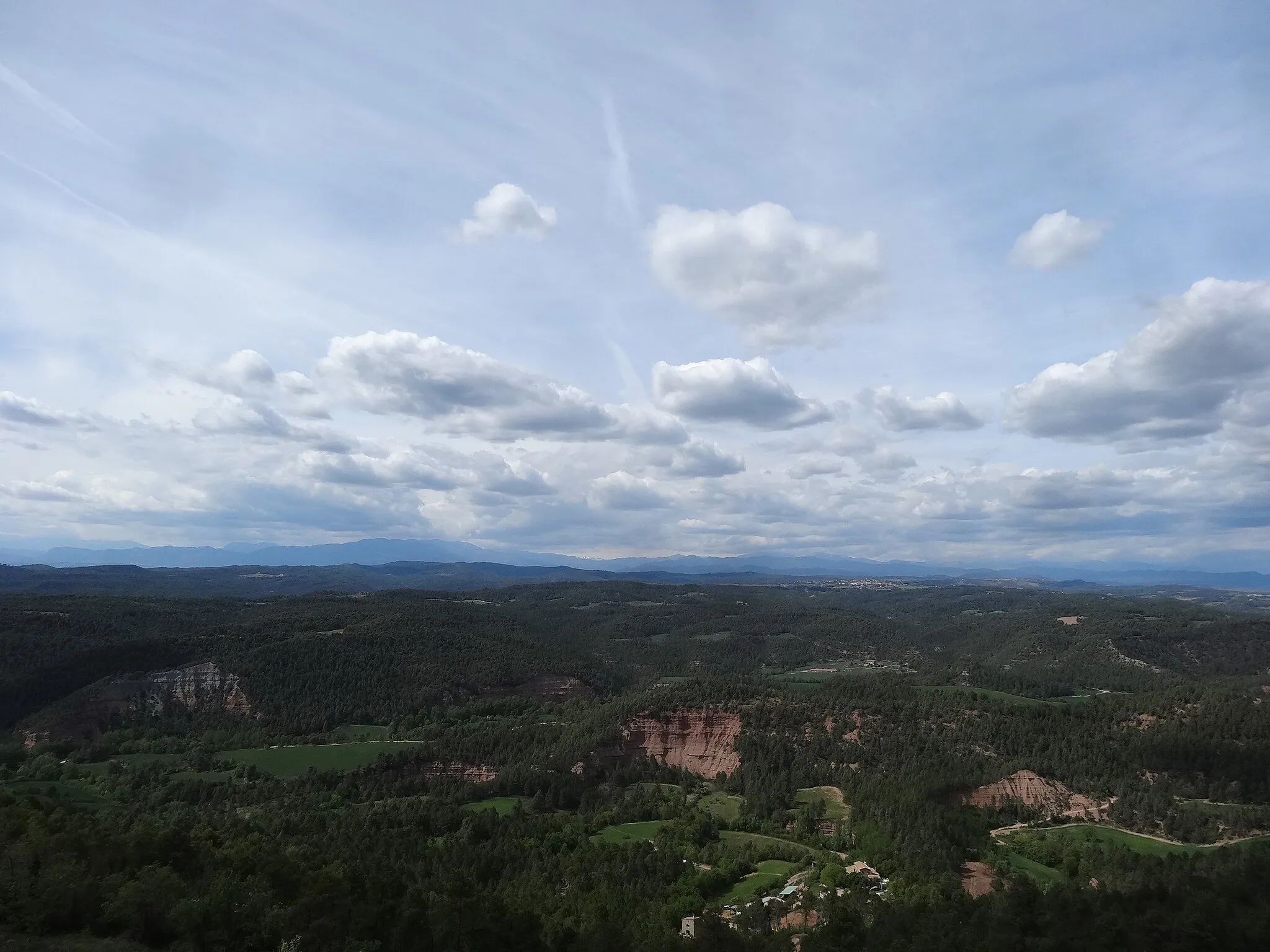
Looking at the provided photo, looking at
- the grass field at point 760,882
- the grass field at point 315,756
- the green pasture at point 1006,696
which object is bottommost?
the grass field at point 315,756

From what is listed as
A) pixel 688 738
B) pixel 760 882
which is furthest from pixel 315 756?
pixel 760 882

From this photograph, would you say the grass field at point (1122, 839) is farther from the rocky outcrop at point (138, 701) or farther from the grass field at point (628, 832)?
the rocky outcrop at point (138, 701)

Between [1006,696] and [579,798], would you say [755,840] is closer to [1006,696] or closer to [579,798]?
[579,798]

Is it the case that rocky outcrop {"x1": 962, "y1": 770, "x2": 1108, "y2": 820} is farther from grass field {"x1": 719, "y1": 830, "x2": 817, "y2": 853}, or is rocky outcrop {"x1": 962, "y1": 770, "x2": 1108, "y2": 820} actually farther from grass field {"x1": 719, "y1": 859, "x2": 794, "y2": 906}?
grass field {"x1": 719, "y1": 859, "x2": 794, "y2": 906}

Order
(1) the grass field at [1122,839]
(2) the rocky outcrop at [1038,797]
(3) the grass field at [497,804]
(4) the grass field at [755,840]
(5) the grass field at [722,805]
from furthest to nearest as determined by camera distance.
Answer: (5) the grass field at [722,805]
(3) the grass field at [497,804]
(2) the rocky outcrop at [1038,797]
(4) the grass field at [755,840]
(1) the grass field at [1122,839]

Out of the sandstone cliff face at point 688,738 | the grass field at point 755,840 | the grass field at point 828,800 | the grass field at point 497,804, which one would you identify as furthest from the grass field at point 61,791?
the grass field at point 828,800

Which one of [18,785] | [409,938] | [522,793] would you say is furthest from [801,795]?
[18,785]

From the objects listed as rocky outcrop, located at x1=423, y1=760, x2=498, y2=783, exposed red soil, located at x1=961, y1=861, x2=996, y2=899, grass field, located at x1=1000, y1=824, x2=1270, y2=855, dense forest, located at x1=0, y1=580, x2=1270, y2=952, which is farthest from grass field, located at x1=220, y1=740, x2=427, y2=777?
grass field, located at x1=1000, y1=824, x2=1270, y2=855
